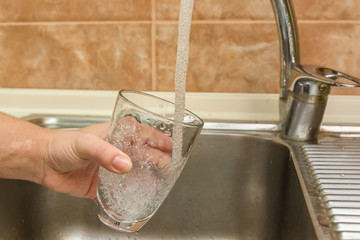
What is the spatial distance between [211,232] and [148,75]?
336 millimetres

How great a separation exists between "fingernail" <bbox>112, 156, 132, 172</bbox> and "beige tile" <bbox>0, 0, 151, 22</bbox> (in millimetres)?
464

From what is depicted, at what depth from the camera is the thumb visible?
40cm

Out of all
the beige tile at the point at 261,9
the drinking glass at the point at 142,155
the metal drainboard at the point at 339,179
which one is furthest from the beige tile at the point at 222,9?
the drinking glass at the point at 142,155

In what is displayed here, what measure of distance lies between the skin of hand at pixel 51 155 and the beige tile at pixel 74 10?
301mm

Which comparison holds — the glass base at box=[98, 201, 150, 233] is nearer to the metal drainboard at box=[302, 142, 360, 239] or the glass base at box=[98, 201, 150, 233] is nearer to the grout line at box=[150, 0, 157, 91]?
the metal drainboard at box=[302, 142, 360, 239]

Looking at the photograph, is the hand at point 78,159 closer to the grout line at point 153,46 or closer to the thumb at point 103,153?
the thumb at point 103,153

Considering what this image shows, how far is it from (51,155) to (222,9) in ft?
1.42

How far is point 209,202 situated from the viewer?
2.38 ft

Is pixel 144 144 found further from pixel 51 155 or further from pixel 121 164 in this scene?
pixel 51 155

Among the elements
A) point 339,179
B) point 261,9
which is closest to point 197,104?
point 261,9

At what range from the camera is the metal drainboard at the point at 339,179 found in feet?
1.41

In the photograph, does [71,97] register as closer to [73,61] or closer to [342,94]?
[73,61]

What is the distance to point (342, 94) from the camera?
831 millimetres

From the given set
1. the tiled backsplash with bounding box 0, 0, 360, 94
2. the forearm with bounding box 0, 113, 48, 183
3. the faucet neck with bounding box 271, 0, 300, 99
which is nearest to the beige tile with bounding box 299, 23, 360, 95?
the tiled backsplash with bounding box 0, 0, 360, 94
